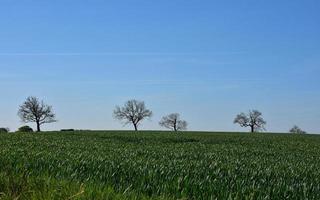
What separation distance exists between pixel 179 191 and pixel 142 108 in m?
132

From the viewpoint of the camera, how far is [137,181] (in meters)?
9.79

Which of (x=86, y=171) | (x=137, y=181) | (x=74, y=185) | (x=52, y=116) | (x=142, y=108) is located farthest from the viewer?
(x=142, y=108)

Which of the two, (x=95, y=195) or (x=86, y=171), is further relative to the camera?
(x=86, y=171)

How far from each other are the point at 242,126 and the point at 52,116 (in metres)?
55.1

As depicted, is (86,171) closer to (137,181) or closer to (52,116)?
(137,181)

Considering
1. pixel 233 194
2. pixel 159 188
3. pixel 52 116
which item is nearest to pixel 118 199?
pixel 159 188

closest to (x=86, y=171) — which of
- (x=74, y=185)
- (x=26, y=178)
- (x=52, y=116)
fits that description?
(x=26, y=178)

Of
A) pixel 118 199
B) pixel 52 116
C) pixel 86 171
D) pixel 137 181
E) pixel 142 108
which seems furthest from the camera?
pixel 142 108

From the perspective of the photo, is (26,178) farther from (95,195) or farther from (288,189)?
(288,189)

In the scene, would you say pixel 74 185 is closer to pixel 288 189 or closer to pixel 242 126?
pixel 288 189

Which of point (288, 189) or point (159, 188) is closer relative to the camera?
point (159, 188)

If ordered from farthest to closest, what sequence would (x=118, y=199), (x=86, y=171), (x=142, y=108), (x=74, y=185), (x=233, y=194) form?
1. (x=142, y=108)
2. (x=86, y=171)
3. (x=233, y=194)
4. (x=74, y=185)
5. (x=118, y=199)

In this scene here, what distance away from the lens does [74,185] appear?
7.88m

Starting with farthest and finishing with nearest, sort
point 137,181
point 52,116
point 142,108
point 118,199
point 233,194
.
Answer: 1. point 142,108
2. point 52,116
3. point 137,181
4. point 233,194
5. point 118,199
